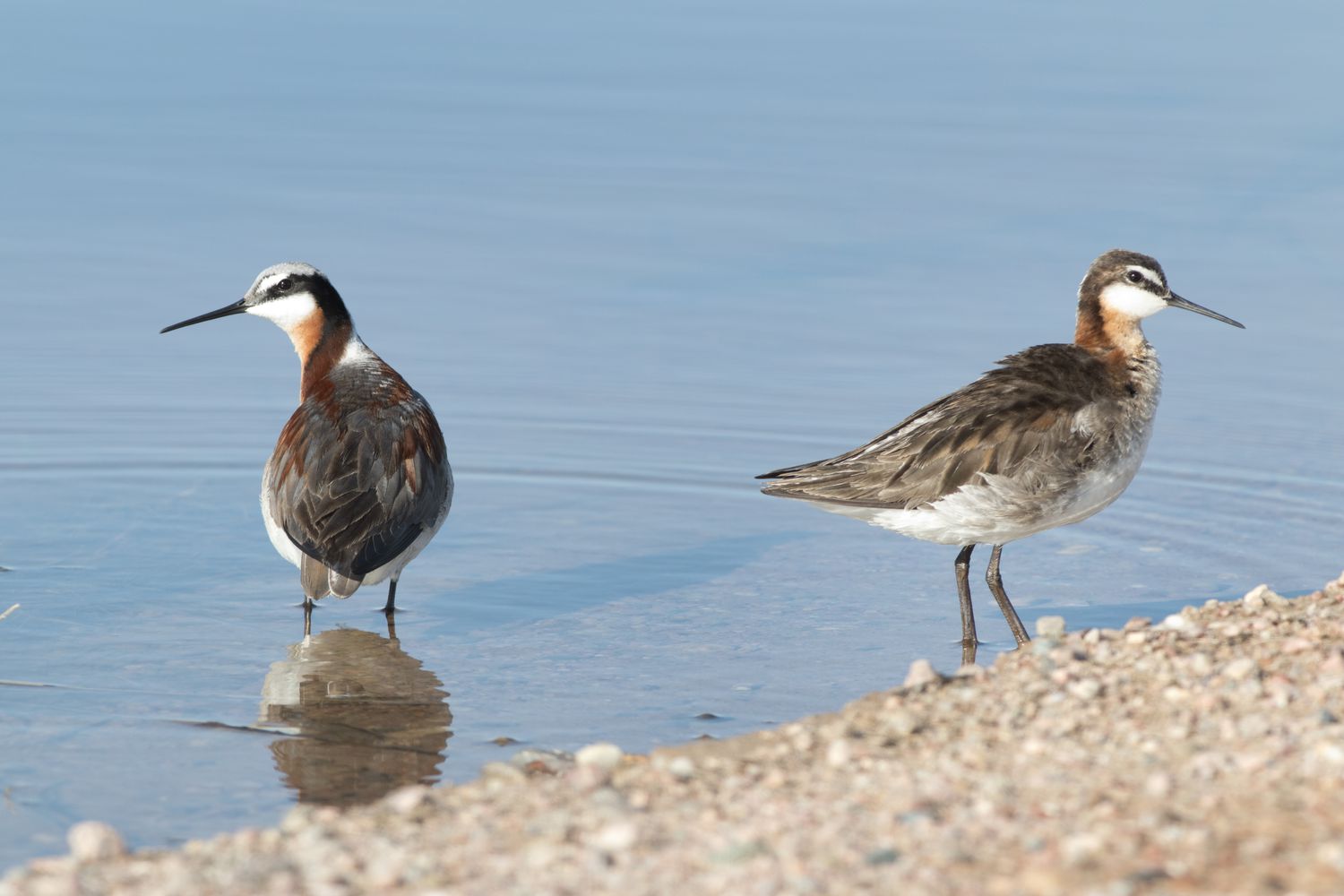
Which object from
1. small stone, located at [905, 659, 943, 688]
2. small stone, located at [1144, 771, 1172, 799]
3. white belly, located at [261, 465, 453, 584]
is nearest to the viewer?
small stone, located at [1144, 771, 1172, 799]

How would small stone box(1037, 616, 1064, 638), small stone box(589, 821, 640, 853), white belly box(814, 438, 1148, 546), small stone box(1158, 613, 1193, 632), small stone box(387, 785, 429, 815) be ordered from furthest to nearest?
1. white belly box(814, 438, 1148, 546)
2. small stone box(1037, 616, 1064, 638)
3. small stone box(1158, 613, 1193, 632)
4. small stone box(387, 785, 429, 815)
5. small stone box(589, 821, 640, 853)

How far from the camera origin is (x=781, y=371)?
15922mm

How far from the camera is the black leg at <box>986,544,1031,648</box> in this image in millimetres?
10391

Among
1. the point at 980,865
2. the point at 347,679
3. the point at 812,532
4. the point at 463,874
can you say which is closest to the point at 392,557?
the point at 347,679

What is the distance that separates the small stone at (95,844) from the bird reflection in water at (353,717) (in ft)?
5.40

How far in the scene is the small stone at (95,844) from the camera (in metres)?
6.34

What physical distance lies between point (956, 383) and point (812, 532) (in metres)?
2.60

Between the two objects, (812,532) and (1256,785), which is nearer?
(1256,785)

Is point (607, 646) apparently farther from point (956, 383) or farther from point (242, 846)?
point (956, 383)

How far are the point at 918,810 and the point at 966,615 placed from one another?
177 inches

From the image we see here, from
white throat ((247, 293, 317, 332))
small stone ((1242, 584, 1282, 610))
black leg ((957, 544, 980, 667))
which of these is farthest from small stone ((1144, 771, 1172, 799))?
white throat ((247, 293, 317, 332))

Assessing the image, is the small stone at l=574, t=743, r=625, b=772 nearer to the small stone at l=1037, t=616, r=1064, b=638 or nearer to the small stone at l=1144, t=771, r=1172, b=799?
the small stone at l=1144, t=771, r=1172, b=799

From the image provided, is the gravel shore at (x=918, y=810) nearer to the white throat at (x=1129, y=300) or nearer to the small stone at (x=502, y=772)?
the small stone at (x=502, y=772)

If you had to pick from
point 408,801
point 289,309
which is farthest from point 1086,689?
point 289,309
